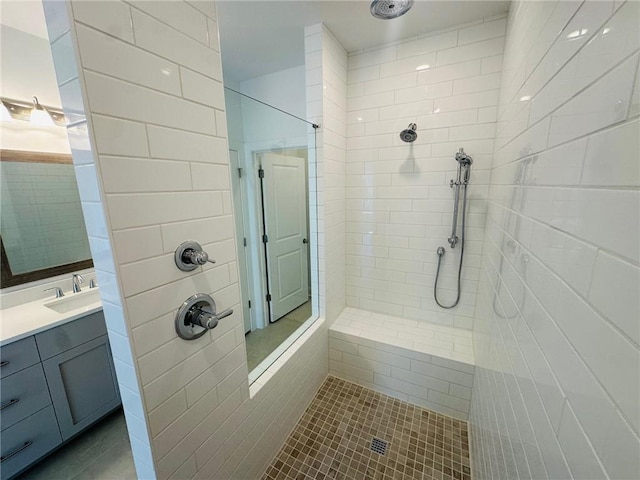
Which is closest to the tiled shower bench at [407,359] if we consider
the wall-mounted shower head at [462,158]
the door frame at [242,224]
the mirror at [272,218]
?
the mirror at [272,218]

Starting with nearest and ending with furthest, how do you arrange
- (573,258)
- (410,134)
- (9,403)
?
(573,258) → (9,403) → (410,134)

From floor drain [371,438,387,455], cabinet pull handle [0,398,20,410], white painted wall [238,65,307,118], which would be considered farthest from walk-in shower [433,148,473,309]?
cabinet pull handle [0,398,20,410]

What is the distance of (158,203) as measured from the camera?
2.51 ft

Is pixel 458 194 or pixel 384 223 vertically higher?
pixel 458 194

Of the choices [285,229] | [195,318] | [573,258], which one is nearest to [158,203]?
[195,318]

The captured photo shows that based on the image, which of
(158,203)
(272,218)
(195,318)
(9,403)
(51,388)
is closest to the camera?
(158,203)

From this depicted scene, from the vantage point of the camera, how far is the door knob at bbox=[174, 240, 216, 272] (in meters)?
0.83

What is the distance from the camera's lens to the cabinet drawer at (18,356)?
123 cm

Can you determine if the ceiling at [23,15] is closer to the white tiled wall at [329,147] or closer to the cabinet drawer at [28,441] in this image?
the white tiled wall at [329,147]

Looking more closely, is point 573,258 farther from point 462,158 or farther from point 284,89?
point 284,89

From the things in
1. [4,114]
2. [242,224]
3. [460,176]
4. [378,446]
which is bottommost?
[378,446]

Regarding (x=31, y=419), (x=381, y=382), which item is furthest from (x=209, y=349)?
(x=381, y=382)

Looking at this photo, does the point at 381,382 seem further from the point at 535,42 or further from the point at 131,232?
the point at 535,42

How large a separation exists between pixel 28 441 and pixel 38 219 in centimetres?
128
